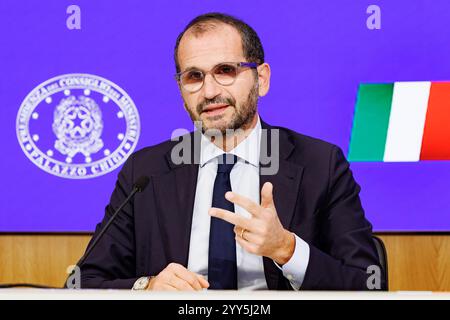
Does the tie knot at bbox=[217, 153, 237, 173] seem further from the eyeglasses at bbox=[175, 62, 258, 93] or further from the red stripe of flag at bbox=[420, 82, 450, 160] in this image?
the red stripe of flag at bbox=[420, 82, 450, 160]

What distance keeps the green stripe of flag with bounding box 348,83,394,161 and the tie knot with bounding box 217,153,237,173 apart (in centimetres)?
90

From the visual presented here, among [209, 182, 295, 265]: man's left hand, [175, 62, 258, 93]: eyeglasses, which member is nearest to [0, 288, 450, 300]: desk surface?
[209, 182, 295, 265]: man's left hand

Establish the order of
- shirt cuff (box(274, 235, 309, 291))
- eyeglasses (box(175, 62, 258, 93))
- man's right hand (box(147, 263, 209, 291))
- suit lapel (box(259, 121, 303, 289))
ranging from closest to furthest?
1. man's right hand (box(147, 263, 209, 291))
2. shirt cuff (box(274, 235, 309, 291))
3. suit lapel (box(259, 121, 303, 289))
4. eyeglasses (box(175, 62, 258, 93))

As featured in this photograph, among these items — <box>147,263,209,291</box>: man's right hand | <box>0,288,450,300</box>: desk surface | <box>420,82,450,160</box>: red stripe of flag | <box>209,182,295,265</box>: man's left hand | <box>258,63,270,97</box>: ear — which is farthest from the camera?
<box>420,82,450,160</box>: red stripe of flag

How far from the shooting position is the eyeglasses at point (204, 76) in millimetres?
2359

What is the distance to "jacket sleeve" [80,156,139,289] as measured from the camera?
223 centimetres

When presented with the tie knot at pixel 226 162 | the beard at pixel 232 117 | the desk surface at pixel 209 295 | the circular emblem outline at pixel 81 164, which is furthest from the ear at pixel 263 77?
the desk surface at pixel 209 295

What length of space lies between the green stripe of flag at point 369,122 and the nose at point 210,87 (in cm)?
94

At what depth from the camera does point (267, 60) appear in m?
3.10

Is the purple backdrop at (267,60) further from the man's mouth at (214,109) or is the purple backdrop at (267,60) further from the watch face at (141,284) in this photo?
the watch face at (141,284)

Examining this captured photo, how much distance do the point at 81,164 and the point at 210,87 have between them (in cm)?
107

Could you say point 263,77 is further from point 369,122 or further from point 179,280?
point 179,280

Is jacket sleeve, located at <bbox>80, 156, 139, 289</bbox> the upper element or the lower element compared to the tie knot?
lower
